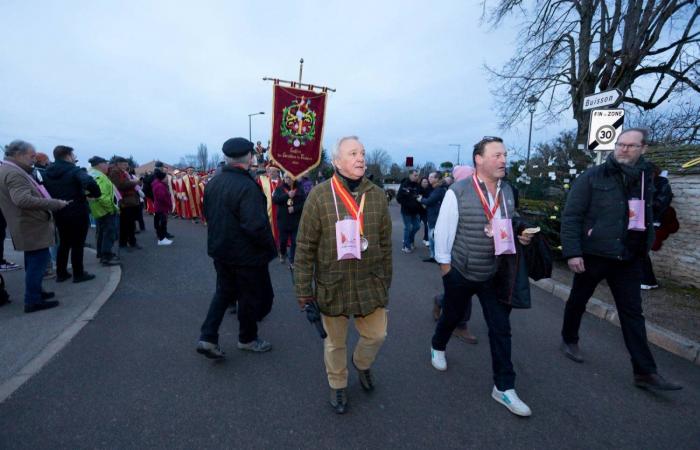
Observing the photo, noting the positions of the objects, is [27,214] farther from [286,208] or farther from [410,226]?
[410,226]

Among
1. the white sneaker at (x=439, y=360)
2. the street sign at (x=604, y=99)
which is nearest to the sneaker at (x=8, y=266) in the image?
the white sneaker at (x=439, y=360)

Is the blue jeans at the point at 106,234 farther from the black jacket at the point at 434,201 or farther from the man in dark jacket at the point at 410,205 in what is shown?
the black jacket at the point at 434,201

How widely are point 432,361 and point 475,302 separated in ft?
→ 6.70

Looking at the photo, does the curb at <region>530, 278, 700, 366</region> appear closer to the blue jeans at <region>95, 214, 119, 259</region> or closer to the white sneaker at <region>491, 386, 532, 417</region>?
the white sneaker at <region>491, 386, 532, 417</region>

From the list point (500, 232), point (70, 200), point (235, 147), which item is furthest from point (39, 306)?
point (500, 232)

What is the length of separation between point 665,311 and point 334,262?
468cm

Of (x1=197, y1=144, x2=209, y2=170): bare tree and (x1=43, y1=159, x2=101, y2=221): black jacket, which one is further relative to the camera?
(x1=197, y1=144, x2=209, y2=170): bare tree

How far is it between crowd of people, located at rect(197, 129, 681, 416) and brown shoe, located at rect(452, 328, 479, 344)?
25.7 inches

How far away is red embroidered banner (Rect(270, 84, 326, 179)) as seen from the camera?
22.7 ft

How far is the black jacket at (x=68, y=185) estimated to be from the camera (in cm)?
518

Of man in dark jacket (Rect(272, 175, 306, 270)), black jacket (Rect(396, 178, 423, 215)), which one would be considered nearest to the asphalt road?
man in dark jacket (Rect(272, 175, 306, 270))

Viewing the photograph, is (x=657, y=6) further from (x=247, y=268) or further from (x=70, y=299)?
(x=70, y=299)

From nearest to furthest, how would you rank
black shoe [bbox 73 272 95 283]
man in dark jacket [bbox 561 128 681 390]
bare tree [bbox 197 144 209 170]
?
man in dark jacket [bbox 561 128 681 390]
black shoe [bbox 73 272 95 283]
bare tree [bbox 197 144 209 170]

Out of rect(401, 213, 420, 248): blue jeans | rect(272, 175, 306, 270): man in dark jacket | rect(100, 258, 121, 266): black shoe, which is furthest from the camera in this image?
rect(401, 213, 420, 248): blue jeans
